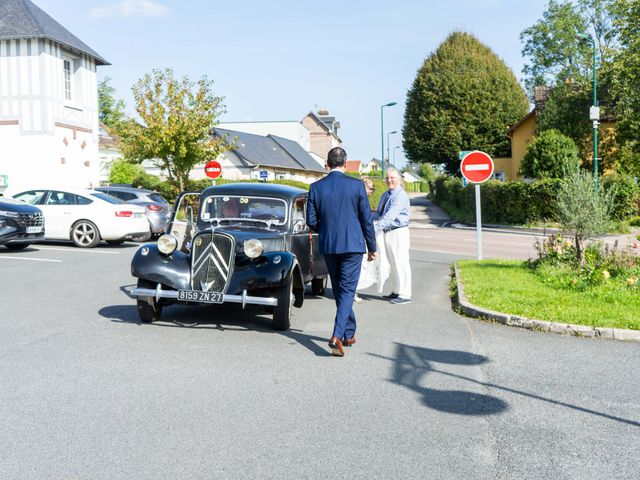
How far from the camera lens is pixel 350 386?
18.4ft

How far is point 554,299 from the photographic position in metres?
9.32

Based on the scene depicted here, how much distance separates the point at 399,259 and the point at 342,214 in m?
3.86

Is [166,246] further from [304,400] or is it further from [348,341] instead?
[304,400]

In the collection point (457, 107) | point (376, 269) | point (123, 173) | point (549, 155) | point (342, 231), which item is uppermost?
point (457, 107)

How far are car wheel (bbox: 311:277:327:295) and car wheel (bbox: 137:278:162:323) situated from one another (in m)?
3.13

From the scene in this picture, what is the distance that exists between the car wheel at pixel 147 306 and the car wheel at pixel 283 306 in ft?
4.67

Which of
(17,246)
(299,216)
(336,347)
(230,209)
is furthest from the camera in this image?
(17,246)

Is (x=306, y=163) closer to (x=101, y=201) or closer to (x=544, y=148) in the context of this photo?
(x=544, y=148)

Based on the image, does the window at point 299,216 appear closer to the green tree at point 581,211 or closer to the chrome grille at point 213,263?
the chrome grille at point 213,263

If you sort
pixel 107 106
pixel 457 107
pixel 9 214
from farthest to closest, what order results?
pixel 107 106 → pixel 457 107 → pixel 9 214

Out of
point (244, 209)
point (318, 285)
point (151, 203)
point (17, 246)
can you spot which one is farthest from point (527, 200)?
point (244, 209)

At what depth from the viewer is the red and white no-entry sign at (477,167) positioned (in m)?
14.4

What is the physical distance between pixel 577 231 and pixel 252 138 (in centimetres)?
6382

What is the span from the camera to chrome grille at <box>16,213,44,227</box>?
644 inches
